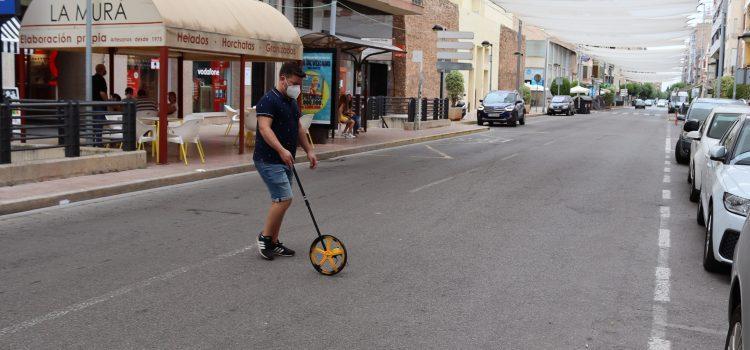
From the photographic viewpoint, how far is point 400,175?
14703 millimetres

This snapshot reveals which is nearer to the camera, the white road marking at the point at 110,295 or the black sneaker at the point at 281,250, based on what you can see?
the white road marking at the point at 110,295

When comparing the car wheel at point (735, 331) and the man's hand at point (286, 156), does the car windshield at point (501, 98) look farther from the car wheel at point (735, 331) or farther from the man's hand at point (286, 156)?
the car wheel at point (735, 331)

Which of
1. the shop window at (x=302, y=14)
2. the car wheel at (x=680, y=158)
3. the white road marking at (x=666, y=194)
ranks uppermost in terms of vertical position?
the shop window at (x=302, y=14)

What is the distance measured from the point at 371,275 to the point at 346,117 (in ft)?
56.0

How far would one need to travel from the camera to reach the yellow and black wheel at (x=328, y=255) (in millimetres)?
6656

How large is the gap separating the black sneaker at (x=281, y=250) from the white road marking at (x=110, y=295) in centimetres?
45

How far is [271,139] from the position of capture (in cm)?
682

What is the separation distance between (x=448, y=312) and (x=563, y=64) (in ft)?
332

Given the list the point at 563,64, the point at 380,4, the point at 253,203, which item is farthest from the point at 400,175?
the point at 563,64

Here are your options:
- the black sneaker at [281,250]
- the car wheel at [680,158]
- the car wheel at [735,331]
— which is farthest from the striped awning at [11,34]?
the car wheel at [735,331]

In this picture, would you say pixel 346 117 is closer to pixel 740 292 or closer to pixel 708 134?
pixel 708 134

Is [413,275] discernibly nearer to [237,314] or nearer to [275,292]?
[275,292]

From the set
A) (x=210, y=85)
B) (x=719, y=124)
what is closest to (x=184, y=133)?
(x=719, y=124)

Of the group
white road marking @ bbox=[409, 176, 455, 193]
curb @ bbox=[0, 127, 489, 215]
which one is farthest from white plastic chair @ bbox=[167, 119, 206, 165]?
white road marking @ bbox=[409, 176, 455, 193]
